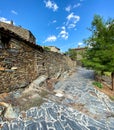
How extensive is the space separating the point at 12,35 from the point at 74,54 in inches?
1158

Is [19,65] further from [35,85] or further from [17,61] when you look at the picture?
[35,85]

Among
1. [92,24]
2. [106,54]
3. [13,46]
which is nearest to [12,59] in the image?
[13,46]

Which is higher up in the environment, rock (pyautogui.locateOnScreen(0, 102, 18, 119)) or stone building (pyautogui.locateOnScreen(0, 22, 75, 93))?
stone building (pyautogui.locateOnScreen(0, 22, 75, 93))

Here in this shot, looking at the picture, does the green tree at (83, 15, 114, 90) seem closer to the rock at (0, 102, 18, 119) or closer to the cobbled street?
the cobbled street

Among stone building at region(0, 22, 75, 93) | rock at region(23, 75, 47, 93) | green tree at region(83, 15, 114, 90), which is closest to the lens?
stone building at region(0, 22, 75, 93)

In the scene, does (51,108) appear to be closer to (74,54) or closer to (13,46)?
(13,46)

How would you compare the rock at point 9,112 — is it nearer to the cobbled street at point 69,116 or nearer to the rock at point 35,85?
the cobbled street at point 69,116

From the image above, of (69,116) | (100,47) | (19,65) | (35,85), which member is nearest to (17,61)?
(19,65)

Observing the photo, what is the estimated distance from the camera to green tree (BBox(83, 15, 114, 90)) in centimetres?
1107

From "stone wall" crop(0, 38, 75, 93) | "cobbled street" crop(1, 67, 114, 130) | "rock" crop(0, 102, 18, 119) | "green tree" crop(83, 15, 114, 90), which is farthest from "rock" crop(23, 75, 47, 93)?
"green tree" crop(83, 15, 114, 90)

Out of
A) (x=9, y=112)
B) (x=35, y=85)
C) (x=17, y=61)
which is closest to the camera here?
(x=9, y=112)

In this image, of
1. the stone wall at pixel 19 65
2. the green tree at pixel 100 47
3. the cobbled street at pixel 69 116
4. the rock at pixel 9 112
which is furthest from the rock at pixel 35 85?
the green tree at pixel 100 47

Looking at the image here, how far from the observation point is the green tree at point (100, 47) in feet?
36.3

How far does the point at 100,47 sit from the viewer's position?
11625 mm
